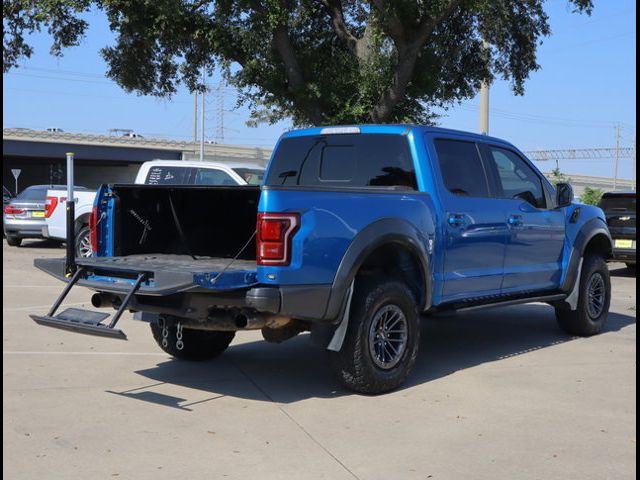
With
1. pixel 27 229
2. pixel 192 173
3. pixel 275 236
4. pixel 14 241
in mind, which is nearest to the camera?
pixel 275 236

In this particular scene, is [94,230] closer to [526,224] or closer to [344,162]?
[344,162]

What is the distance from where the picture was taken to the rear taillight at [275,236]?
18.4 ft

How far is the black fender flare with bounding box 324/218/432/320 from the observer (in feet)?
19.5

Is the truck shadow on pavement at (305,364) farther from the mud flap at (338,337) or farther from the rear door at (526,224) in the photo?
the rear door at (526,224)

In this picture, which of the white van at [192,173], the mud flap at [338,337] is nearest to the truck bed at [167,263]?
the mud flap at [338,337]

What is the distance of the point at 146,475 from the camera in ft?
14.9

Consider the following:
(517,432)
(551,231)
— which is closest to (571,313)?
(551,231)

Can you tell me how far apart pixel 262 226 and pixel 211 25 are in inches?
536

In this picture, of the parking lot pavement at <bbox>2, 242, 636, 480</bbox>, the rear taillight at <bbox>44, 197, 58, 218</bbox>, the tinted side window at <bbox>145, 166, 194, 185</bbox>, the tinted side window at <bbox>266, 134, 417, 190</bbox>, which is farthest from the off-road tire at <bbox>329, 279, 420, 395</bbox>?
the rear taillight at <bbox>44, 197, 58, 218</bbox>

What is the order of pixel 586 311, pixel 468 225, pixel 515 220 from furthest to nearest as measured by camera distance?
pixel 586 311 < pixel 515 220 < pixel 468 225

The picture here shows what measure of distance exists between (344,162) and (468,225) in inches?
48.7

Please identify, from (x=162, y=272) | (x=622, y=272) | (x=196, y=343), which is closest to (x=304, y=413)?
(x=162, y=272)

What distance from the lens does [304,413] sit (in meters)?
5.88

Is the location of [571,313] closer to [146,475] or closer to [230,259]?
[230,259]
